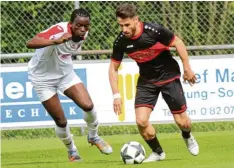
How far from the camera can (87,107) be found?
12.2 meters

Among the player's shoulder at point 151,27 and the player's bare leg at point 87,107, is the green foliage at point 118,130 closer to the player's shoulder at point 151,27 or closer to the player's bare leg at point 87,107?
the player's bare leg at point 87,107

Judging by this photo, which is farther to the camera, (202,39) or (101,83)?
(202,39)

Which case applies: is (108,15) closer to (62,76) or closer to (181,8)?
(181,8)

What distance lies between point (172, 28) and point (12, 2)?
3.21 m

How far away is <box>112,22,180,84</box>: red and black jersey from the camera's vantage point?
11.6 m

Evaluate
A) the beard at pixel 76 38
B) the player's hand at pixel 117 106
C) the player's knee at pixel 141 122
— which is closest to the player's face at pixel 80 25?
the beard at pixel 76 38

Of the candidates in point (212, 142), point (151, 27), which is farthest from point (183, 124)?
point (212, 142)

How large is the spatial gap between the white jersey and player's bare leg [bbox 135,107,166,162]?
1239 millimetres

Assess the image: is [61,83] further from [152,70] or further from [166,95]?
[166,95]

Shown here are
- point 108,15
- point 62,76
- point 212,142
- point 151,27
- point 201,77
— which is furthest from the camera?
point 108,15

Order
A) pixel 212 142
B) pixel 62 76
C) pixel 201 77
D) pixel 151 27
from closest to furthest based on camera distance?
pixel 151 27 → pixel 62 76 → pixel 212 142 → pixel 201 77

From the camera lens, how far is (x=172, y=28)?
59.7 ft

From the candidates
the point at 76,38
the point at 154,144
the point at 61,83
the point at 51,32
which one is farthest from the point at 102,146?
the point at 51,32

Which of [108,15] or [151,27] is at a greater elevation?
[151,27]
